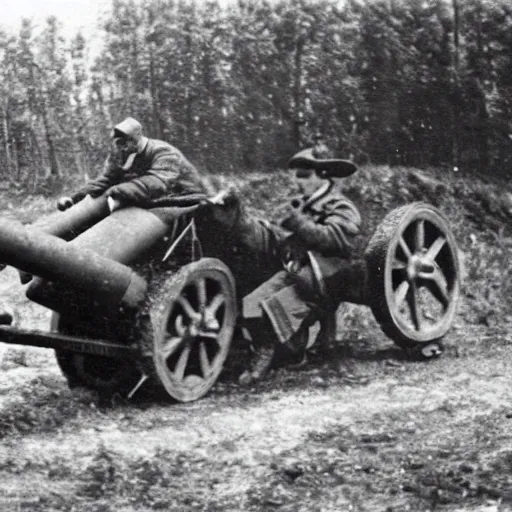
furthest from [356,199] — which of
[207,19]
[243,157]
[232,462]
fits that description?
[232,462]

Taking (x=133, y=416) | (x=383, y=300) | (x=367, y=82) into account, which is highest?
(x=367, y=82)

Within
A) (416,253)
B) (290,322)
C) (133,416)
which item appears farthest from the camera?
(416,253)

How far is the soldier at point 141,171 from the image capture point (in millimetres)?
6301

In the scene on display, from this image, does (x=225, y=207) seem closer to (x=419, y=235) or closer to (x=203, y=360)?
(x=203, y=360)

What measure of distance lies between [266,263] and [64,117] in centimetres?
384

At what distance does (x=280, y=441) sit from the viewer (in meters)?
5.17

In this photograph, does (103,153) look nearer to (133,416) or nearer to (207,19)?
(207,19)

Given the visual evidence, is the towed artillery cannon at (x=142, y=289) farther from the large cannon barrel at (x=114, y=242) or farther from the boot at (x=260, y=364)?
the boot at (x=260, y=364)

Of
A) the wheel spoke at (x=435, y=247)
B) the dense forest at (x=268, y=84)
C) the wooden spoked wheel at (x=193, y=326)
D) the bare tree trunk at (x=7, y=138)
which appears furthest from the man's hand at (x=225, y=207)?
the bare tree trunk at (x=7, y=138)

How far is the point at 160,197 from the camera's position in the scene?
6.31 meters

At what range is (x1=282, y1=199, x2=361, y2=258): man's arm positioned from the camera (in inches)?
271

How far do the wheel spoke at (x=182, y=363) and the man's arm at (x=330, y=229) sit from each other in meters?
1.28

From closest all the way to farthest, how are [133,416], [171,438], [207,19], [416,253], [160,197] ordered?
[171,438] → [133,416] → [160,197] → [416,253] → [207,19]

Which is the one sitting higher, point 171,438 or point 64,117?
point 64,117
